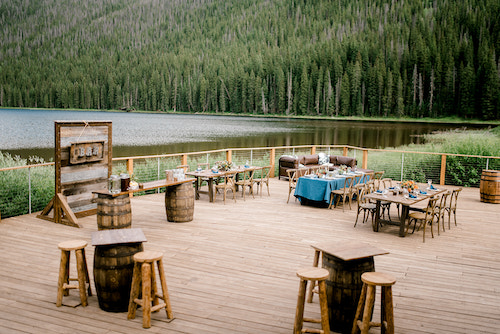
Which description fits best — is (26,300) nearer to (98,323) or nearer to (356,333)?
(98,323)

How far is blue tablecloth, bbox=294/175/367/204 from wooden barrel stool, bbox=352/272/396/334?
18.5 feet

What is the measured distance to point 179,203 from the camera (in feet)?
25.1

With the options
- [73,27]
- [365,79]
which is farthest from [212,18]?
[365,79]

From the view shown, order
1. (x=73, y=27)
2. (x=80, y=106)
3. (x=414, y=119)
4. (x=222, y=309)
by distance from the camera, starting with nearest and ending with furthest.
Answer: (x=222, y=309)
(x=414, y=119)
(x=80, y=106)
(x=73, y=27)

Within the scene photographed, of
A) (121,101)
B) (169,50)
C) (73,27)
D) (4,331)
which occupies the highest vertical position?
(73,27)

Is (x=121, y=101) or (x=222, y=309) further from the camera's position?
(x=121, y=101)

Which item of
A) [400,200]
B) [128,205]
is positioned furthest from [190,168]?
[400,200]

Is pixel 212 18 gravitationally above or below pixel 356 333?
above

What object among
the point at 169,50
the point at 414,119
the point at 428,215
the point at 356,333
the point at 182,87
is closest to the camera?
the point at 356,333

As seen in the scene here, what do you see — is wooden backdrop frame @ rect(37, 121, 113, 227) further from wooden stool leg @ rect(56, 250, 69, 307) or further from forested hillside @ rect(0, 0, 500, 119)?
forested hillside @ rect(0, 0, 500, 119)

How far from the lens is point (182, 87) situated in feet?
298

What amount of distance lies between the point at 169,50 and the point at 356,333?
13077cm

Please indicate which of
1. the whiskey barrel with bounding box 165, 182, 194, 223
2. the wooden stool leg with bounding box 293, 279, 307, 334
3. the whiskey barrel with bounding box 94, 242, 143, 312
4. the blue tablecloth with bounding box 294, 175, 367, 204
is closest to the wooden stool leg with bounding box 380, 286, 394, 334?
the wooden stool leg with bounding box 293, 279, 307, 334

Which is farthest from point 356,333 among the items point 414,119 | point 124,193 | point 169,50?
point 169,50
